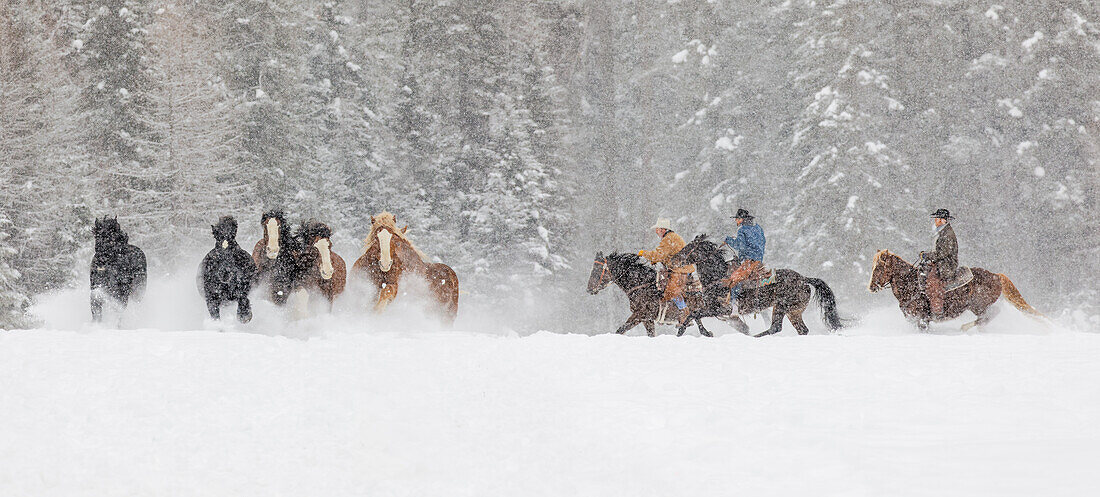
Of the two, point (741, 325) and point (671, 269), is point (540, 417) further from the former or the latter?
point (741, 325)

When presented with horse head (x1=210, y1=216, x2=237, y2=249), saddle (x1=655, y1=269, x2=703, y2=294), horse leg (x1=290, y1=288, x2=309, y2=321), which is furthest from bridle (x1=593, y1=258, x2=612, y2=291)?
horse head (x1=210, y1=216, x2=237, y2=249)

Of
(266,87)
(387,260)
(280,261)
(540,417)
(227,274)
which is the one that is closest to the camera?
(540,417)

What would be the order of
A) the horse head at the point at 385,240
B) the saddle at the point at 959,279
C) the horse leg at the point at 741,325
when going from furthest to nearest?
1. the horse leg at the point at 741,325
2. the saddle at the point at 959,279
3. the horse head at the point at 385,240

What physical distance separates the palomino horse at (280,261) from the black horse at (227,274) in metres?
0.27

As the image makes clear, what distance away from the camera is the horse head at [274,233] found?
15320 millimetres

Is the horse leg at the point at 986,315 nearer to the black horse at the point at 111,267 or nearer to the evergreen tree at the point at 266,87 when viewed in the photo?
the black horse at the point at 111,267

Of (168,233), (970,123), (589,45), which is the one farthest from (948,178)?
(168,233)

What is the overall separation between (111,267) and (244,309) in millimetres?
1951

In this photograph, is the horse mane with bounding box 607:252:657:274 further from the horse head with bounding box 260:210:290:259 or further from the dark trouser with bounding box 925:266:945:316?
the horse head with bounding box 260:210:290:259

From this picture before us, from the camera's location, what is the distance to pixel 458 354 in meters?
12.1

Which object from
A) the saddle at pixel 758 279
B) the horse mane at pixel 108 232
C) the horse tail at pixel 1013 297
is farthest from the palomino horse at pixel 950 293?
the horse mane at pixel 108 232

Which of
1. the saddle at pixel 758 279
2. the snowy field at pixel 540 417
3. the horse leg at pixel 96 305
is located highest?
the saddle at pixel 758 279

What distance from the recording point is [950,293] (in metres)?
16.0

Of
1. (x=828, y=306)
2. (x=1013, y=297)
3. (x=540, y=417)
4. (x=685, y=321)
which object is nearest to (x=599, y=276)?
(x=685, y=321)
